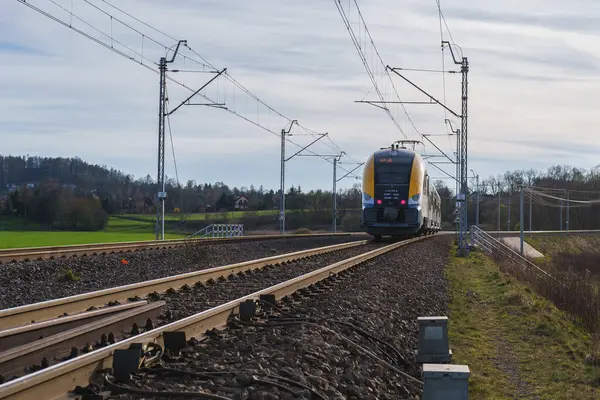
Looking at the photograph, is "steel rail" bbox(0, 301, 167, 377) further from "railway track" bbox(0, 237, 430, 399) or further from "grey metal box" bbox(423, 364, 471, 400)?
"grey metal box" bbox(423, 364, 471, 400)

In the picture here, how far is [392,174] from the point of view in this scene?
3133cm

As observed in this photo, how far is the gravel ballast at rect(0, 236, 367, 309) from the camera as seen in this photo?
13.2 m

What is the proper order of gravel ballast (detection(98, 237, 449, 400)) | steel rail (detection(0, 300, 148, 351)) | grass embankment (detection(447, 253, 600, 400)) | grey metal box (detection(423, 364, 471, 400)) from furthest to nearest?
grass embankment (detection(447, 253, 600, 400)), steel rail (detection(0, 300, 148, 351)), gravel ballast (detection(98, 237, 449, 400)), grey metal box (detection(423, 364, 471, 400))

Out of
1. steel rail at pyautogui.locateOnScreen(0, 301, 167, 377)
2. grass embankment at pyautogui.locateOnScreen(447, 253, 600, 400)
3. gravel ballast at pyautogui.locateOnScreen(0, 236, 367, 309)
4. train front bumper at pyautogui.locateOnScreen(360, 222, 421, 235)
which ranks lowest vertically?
grass embankment at pyautogui.locateOnScreen(447, 253, 600, 400)

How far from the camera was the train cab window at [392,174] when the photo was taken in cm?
3111

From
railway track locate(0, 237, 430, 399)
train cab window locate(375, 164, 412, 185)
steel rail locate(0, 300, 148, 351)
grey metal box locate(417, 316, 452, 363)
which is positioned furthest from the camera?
train cab window locate(375, 164, 412, 185)

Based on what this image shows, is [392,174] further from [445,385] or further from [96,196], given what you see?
[96,196]

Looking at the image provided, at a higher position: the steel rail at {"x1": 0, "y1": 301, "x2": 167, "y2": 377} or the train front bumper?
the train front bumper

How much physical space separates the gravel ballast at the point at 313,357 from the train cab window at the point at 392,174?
62.7 feet

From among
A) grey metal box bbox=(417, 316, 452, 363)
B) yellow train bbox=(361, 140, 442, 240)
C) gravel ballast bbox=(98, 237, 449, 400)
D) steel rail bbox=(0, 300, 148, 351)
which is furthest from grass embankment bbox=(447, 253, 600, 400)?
yellow train bbox=(361, 140, 442, 240)

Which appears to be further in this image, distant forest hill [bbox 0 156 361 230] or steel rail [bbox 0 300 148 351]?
distant forest hill [bbox 0 156 361 230]

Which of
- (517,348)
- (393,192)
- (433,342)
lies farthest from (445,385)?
(393,192)

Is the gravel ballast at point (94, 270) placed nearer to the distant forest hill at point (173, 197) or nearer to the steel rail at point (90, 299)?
the steel rail at point (90, 299)

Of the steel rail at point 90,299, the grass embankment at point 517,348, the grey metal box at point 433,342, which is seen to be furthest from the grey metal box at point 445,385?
the steel rail at point 90,299
